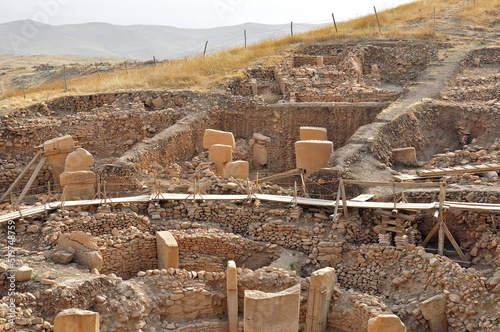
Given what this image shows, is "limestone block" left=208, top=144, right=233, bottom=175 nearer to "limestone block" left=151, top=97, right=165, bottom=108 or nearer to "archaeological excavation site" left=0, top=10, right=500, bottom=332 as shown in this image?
"archaeological excavation site" left=0, top=10, right=500, bottom=332

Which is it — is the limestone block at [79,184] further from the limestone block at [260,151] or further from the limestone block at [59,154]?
the limestone block at [260,151]

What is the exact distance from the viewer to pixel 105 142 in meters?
21.5

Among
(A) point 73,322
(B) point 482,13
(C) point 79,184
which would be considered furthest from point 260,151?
(B) point 482,13

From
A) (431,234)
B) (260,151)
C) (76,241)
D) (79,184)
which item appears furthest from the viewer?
(260,151)

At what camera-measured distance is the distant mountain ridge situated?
9038 centimetres

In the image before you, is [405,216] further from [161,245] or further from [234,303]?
[161,245]

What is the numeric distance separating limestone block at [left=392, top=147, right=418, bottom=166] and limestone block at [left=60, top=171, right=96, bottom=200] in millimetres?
7461

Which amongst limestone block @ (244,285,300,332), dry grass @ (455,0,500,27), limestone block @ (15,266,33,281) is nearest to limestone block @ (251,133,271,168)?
limestone block @ (15,266,33,281)

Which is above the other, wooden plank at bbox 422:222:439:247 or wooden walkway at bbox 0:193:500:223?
wooden walkway at bbox 0:193:500:223

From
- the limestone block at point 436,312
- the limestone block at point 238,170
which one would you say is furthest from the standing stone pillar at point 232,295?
the limestone block at point 238,170

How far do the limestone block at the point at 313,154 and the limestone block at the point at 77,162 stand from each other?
5332 mm

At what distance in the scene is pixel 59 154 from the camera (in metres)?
19.3

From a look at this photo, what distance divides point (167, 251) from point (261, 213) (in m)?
2.38

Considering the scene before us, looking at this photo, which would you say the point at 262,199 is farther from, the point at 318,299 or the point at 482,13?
the point at 482,13
